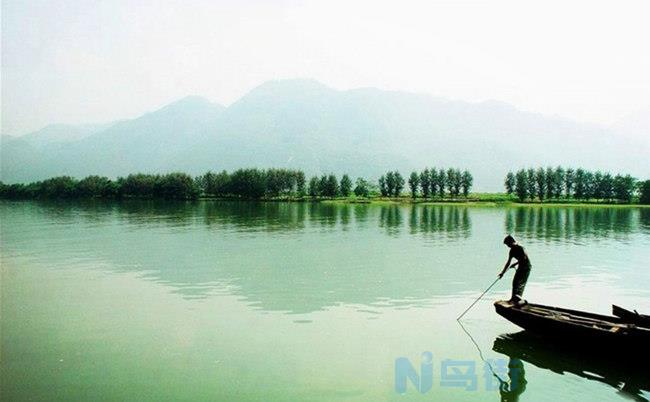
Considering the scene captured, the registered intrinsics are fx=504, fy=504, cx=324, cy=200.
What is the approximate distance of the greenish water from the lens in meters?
14.8

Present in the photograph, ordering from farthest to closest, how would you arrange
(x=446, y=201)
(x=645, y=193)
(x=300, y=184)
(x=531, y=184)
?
1. (x=300, y=184)
2. (x=446, y=201)
3. (x=531, y=184)
4. (x=645, y=193)

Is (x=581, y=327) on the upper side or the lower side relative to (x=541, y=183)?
lower

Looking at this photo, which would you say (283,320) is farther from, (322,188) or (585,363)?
(322,188)

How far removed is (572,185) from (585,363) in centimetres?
18033

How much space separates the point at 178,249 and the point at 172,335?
25.1 meters

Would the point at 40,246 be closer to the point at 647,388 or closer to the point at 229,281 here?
the point at 229,281

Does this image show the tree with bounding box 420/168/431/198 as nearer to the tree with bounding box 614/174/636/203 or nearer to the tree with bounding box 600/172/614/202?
the tree with bounding box 600/172/614/202

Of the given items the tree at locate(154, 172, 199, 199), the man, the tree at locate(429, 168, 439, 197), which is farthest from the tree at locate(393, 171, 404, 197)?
the man

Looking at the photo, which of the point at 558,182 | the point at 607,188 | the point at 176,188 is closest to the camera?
the point at 607,188

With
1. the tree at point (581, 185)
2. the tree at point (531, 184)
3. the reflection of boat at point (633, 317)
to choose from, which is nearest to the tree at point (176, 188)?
the tree at point (531, 184)

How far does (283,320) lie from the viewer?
70.9ft

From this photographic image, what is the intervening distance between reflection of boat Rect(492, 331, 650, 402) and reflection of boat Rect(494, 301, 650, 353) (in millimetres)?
501

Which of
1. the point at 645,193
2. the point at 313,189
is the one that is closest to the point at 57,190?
the point at 313,189

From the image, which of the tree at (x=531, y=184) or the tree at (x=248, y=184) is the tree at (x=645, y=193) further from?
the tree at (x=248, y=184)
